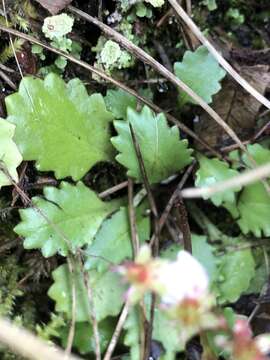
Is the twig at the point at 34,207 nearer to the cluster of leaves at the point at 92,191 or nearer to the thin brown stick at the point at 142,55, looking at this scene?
the cluster of leaves at the point at 92,191

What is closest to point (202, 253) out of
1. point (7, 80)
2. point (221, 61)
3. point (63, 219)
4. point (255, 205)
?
point (255, 205)

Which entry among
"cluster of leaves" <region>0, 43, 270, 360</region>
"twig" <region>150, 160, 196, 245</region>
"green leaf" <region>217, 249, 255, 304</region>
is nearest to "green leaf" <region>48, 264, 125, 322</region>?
"cluster of leaves" <region>0, 43, 270, 360</region>

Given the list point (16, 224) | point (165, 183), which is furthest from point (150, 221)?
point (16, 224)

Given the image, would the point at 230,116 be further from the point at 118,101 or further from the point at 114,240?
the point at 114,240

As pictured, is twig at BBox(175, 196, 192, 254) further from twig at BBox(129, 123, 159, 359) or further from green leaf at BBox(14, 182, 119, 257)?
green leaf at BBox(14, 182, 119, 257)

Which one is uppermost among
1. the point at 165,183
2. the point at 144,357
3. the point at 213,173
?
the point at 213,173

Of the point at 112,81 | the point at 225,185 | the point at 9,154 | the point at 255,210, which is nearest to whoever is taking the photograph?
the point at 225,185

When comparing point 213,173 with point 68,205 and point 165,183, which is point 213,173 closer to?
point 165,183

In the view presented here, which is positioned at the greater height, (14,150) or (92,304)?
(14,150)
